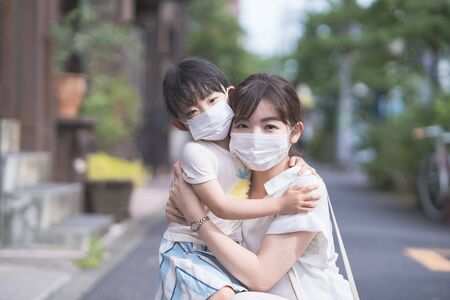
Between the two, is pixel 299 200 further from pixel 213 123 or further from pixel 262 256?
pixel 213 123

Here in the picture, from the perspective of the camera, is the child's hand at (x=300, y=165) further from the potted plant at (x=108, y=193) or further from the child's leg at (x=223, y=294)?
the potted plant at (x=108, y=193)

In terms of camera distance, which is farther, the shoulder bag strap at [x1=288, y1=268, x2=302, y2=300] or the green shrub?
the green shrub

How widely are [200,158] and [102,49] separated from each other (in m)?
6.37

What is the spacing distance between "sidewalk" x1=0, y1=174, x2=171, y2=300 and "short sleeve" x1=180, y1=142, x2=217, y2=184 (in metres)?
2.27

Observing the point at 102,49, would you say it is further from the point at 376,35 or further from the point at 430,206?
the point at 376,35

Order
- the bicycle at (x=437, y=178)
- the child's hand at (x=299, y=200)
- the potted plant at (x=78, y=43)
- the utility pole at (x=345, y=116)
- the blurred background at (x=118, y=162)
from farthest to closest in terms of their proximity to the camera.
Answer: the utility pole at (x=345, y=116) < the bicycle at (x=437, y=178) < the potted plant at (x=78, y=43) < the blurred background at (x=118, y=162) < the child's hand at (x=299, y=200)

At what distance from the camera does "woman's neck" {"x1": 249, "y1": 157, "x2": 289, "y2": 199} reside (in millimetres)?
2377

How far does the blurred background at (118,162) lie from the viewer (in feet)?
17.8

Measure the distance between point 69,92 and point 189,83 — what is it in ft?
18.7

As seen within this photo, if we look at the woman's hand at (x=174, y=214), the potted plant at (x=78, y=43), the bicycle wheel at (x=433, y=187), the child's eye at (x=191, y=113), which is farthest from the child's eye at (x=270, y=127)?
the bicycle wheel at (x=433, y=187)

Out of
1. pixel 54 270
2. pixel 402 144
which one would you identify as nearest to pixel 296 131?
pixel 54 270

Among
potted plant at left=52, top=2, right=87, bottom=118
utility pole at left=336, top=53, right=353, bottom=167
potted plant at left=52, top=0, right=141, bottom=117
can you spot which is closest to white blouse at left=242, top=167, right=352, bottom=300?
potted plant at left=52, top=0, right=141, bottom=117

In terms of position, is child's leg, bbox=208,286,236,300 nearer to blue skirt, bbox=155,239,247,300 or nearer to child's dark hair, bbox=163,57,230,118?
blue skirt, bbox=155,239,247,300

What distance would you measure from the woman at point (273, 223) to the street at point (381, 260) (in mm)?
2380
